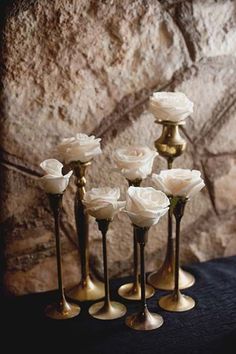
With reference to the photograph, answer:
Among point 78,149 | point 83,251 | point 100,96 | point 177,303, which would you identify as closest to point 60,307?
→ point 83,251

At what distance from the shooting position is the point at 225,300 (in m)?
1.28

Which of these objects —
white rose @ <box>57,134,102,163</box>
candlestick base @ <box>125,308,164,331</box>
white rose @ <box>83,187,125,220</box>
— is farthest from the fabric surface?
white rose @ <box>57,134,102,163</box>

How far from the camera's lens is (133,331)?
117cm

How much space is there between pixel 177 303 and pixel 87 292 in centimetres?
22

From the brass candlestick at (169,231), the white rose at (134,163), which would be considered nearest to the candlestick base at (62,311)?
the brass candlestick at (169,231)

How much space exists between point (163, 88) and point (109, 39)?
182 millimetres

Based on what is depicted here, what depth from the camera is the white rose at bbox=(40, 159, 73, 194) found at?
1146mm

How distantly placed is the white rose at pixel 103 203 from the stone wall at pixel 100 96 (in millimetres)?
216

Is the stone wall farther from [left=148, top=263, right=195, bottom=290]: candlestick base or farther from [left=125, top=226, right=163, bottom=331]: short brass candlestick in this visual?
[left=125, top=226, right=163, bottom=331]: short brass candlestick

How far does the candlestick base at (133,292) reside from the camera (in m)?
1.31

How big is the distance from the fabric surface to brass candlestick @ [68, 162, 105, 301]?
1.5 inches

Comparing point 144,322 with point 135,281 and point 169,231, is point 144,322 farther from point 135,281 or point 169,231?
point 169,231

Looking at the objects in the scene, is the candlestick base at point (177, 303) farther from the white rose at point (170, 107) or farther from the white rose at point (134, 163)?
the white rose at point (170, 107)

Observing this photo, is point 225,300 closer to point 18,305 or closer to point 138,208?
point 138,208
